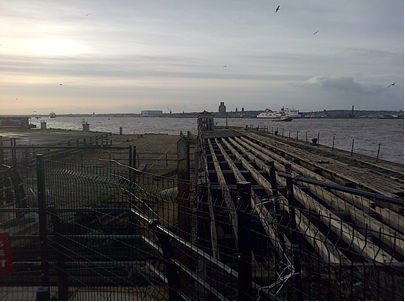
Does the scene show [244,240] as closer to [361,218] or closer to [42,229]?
[361,218]

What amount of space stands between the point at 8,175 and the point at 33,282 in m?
4.25

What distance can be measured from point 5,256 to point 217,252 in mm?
2771

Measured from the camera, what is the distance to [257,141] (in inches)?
812

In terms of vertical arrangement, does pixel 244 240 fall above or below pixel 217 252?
above

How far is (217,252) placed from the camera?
4.09 meters

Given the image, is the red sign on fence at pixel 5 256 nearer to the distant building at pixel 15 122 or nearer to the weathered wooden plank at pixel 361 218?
the weathered wooden plank at pixel 361 218

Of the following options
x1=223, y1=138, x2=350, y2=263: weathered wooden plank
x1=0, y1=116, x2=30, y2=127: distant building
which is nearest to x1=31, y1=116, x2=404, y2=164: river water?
x1=223, y1=138, x2=350, y2=263: weathered wooden plank

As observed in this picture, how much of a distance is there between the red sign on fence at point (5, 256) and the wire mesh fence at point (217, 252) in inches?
0.7

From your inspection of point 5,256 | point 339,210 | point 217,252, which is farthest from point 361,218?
point 5,256

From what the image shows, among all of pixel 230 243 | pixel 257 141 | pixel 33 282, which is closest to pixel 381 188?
pixel 230 243

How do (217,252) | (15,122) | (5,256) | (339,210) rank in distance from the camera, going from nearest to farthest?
1. (217,252)
2. (5,256)
3. (339,210)
4. (15,122)

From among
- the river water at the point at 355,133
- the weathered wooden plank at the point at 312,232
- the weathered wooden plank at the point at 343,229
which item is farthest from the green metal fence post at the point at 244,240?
the river water at the point at 355,133

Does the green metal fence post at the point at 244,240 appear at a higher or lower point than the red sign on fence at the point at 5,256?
higher

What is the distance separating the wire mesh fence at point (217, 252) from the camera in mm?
2924
